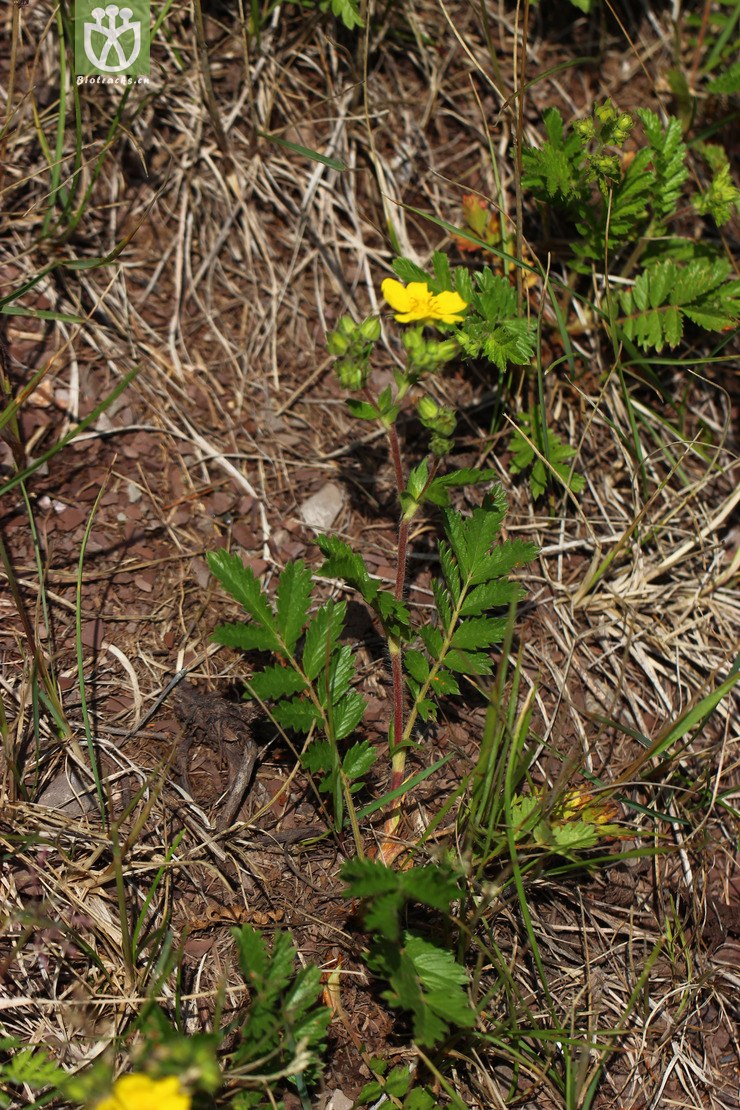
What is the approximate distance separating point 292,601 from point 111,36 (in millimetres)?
2134

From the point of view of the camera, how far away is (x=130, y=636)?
2.71 m

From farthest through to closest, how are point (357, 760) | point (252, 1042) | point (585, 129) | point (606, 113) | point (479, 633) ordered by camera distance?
point (585, 129) → point (606, 113) → point (479, 633) → point (357, 760) → point (252, 1042)

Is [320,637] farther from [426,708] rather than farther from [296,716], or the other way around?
[426,708]

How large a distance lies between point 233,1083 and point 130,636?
4.14 feet

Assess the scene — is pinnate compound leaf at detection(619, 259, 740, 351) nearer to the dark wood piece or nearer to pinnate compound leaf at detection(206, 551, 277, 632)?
pinnate compound leaf at detection(206, 551, 277, 632)

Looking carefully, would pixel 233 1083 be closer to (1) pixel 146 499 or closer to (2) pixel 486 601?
(2) pixel 486 601

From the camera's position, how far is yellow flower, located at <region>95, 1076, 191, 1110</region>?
1.44 m

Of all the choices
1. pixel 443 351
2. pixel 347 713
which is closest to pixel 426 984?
pixel 347 713

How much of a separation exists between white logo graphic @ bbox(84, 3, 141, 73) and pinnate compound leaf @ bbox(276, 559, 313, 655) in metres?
2.00

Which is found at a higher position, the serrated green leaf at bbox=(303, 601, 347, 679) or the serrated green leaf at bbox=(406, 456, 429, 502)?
the serrated green leaf at bbox=(406, 456, 429, 502)

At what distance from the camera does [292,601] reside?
2.44 metres

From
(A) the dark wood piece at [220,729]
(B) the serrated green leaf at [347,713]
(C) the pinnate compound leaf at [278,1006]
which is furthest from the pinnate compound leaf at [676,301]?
(C) the pinnate compound leaf at [278,1006]

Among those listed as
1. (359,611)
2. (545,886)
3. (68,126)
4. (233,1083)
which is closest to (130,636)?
(359,611)

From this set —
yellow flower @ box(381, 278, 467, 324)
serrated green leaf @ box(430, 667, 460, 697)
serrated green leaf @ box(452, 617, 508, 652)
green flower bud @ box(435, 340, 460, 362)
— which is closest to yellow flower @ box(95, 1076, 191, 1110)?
serrated green leaf @ box(430, 667, 460, 697)
